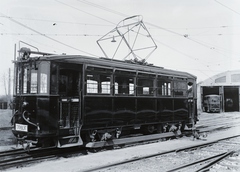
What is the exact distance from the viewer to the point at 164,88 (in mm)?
12719

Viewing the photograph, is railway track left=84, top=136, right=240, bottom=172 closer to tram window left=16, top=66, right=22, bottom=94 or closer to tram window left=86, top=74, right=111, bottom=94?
tram window left=86, top=74, right=111, bottom=94

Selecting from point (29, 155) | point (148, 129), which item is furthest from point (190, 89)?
point (29, 155)

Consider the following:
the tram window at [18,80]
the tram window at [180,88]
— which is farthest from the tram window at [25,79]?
the tram window at [180,88]

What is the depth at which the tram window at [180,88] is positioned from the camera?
44.4ft

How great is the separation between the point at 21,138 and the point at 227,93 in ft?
126

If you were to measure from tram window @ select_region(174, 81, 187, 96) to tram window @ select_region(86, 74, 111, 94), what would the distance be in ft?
15.7

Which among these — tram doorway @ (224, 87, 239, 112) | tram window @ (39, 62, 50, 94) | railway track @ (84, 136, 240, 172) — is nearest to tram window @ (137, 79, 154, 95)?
railway track @ (84, 136, 240, 172)

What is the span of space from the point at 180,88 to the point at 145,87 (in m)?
3.08

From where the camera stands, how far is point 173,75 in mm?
13297

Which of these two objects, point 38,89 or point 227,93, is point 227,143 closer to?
point 38,89

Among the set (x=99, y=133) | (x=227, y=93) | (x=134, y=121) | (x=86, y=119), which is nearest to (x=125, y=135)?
(x=134, y=121)

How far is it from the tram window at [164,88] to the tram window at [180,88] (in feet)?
1.92

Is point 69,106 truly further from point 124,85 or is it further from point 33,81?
point 124,85

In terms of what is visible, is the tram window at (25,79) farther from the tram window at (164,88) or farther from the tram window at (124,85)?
the tram window at (164,88)
